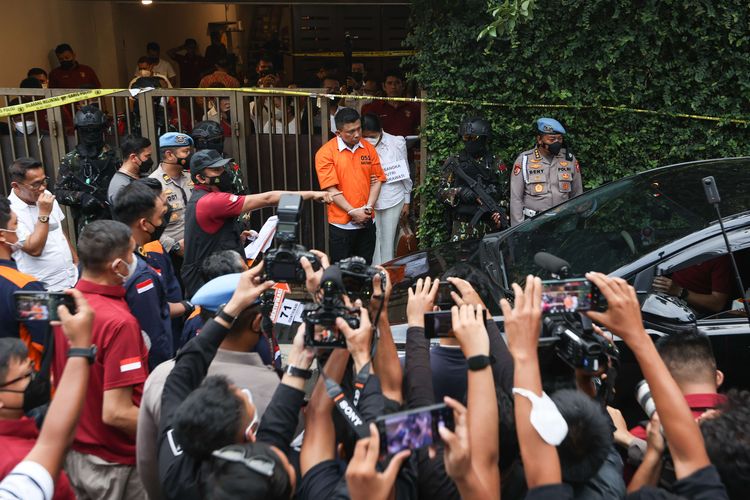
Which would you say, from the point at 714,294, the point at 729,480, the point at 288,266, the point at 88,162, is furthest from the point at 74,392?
the point at 88,162

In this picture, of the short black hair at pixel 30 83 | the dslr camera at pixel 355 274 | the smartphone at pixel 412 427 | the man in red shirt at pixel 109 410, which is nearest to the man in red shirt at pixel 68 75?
the short black hair at pixel 30 83

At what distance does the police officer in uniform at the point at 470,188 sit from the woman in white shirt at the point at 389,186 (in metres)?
0.47

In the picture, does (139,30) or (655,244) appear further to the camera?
(139,30)

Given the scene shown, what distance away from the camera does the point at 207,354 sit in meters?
2.69

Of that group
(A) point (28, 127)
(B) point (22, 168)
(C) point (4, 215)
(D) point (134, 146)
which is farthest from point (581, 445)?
(A) point (28, 127)

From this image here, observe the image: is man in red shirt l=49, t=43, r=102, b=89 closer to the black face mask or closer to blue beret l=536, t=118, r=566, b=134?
blue beret l=536, t=118, r=566, b=134

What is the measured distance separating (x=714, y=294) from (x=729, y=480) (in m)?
2.46

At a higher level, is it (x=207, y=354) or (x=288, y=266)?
(x=288, y=266)

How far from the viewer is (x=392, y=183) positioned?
7.14 metres

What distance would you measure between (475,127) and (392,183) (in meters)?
0.99

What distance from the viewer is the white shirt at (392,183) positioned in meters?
7.13

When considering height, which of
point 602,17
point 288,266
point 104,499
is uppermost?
point 602,17

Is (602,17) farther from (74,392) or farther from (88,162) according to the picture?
(74,392)

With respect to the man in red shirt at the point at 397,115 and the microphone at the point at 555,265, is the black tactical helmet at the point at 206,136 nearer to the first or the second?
the man in red shirt at the point at 397,115
